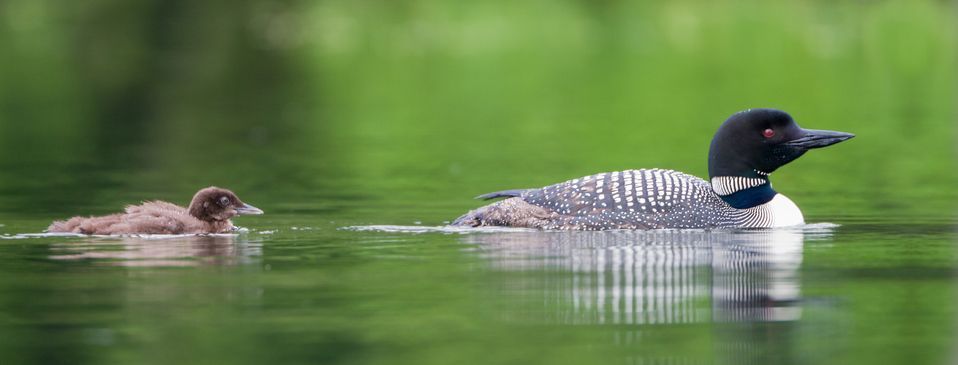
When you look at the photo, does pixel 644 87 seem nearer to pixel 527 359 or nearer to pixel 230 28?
pixel 230 28

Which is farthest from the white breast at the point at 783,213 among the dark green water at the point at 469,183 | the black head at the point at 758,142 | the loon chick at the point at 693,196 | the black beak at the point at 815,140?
the black beak at the point at 815,140

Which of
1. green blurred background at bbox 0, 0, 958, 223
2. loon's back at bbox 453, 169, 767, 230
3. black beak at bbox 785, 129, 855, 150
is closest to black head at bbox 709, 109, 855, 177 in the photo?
black beak at bbox 785, 129, 855, 150

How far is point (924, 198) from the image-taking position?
13.7 meters

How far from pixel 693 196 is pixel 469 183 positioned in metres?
4.21

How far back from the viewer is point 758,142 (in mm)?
11961

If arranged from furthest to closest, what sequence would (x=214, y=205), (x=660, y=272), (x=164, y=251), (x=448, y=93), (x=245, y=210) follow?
(x=448, y=93) → (x=245, y=210) → (x=214, y=205) → (x=164, y=251) → (x=660, y=272)

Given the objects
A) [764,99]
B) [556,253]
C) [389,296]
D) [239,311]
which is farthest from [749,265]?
[764,99]

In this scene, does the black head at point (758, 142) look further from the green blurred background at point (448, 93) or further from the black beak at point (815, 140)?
the green blurred background at point (448, 93)

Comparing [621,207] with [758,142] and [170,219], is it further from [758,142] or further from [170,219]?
[170,219]

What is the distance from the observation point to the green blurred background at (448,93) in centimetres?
1652

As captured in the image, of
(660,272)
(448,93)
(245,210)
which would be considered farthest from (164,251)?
(448,93)

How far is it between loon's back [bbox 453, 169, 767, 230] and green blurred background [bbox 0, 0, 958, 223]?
4.67 ft

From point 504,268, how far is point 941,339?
9.00 ft

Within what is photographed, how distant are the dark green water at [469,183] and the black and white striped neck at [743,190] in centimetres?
35
